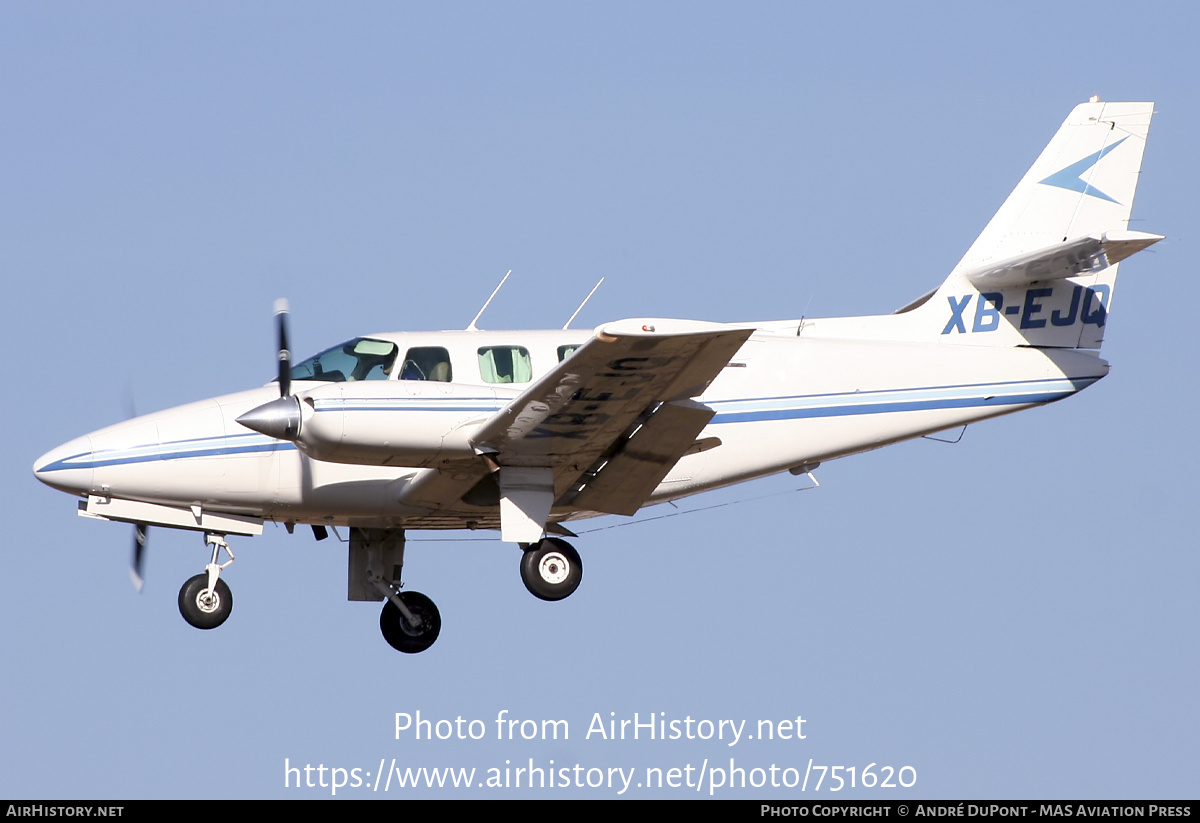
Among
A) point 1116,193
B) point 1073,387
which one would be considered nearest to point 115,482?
point 1073,387

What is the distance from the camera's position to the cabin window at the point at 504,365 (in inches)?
648

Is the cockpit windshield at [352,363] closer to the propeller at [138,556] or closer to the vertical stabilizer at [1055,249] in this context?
the propeller at [138,556]

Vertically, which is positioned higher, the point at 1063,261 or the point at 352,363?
the point at 1063,261

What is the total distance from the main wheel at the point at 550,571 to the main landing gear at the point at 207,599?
300 cm

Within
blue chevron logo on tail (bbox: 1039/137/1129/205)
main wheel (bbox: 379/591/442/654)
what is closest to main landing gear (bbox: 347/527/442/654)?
main wheel (bbox: 379/591/442/654)

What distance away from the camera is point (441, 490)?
54.0 ft

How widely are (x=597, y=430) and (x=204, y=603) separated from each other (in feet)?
14.4

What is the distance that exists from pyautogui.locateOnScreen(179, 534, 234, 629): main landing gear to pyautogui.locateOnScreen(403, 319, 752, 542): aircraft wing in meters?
2.02

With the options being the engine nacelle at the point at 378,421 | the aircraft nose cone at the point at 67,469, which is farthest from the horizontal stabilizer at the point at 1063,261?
the aircraft nose cone at the point at 67,469

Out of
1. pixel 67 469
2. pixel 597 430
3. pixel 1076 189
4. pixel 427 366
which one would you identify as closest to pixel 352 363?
pixel 427 366

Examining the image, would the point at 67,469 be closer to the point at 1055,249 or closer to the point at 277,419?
the point at 277,419

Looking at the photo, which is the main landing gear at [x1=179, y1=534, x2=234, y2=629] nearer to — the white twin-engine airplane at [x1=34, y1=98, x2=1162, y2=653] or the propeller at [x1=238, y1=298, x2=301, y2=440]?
the white twin-engine airplane at [x1=34, y1=98, x2=1162, y2=653]

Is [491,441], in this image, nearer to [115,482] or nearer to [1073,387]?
[115,482]

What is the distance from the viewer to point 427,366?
53.5 feet
